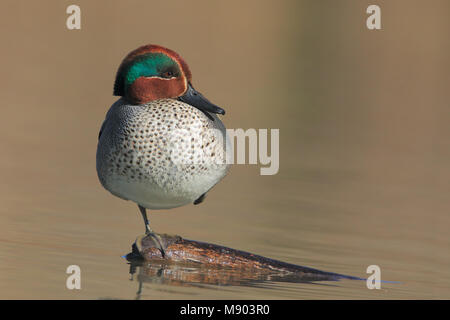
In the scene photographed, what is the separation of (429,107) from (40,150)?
878 cm

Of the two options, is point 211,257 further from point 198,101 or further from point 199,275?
point 198,101

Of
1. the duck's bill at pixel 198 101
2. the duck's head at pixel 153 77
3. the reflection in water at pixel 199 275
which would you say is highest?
the duck's head at pixel 153 77

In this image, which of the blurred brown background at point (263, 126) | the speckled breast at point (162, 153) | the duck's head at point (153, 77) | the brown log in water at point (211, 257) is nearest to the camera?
the speckled breast at point (162, 153)

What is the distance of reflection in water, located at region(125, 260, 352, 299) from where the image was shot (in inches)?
182

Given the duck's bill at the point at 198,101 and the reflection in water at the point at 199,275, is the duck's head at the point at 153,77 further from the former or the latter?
the reflection in water at the point at 199,275

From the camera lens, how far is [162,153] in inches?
175

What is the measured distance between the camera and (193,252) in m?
5.00

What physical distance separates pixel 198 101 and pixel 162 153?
1.27ft

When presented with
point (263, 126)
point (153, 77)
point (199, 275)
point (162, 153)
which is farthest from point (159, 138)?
point (263, 126)

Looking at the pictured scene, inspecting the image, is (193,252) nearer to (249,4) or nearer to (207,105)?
(207,105)

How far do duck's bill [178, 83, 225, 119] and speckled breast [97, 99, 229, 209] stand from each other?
0.05m

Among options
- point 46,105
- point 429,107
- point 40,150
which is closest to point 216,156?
point 40,150

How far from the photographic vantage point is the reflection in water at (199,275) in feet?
15.1

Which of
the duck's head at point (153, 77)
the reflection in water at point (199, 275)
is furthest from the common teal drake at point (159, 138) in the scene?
the reflection in water at point (199, 275)
